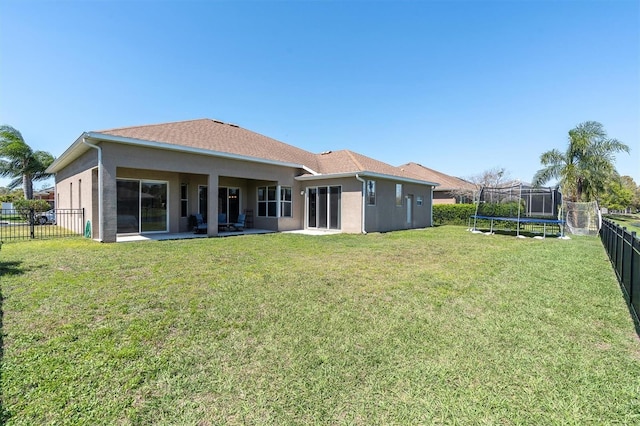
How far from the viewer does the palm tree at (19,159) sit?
23683 mm

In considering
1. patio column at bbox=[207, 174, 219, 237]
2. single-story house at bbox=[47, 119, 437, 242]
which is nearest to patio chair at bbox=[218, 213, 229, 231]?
single-story house at bbox=[47, 119, 437, 242]

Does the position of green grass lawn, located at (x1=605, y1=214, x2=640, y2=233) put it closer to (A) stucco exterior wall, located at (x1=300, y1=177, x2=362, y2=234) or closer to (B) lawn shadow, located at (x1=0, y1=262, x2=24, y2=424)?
(A) stucco exterior wall, located at (x1=300, y1=177, x2=362, y2=234)

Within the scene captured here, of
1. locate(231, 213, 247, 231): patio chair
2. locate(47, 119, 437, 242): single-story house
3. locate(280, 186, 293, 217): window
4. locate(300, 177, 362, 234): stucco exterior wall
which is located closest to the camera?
locate(47, 119, 437, 242): single-story house

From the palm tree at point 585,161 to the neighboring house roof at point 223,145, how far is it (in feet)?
45.2

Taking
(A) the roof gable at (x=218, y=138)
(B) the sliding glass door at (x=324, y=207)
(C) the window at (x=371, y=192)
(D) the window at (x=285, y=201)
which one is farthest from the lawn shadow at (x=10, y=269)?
(C) the window at (x=371, y=192)

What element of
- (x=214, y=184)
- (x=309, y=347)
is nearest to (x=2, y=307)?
(x=309, y=347)

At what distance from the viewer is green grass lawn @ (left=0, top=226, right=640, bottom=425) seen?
7.55 feet

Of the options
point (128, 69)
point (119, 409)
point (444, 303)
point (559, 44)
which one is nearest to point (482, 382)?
point (444, 303)

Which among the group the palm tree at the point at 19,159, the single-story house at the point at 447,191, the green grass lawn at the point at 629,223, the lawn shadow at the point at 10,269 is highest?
the palm tree at the point at 19,159

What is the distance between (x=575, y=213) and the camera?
54.2ft

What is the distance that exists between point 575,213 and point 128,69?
958 inches

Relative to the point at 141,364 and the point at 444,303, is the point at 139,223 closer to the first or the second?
the point at 141,364

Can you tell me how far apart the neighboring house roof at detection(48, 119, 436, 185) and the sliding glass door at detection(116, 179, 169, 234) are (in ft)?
7.12

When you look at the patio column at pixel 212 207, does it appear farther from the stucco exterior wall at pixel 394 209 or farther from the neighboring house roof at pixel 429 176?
the neighboring house roof at pixel 429 176
